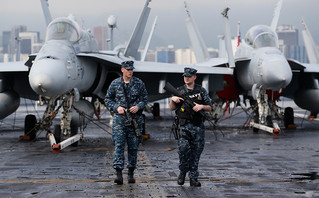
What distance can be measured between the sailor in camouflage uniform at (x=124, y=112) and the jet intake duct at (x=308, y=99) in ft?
40.0

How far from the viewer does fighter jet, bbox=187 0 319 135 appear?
1536 cm

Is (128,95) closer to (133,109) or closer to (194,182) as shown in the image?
(133,109)

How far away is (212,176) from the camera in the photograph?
8.30 m

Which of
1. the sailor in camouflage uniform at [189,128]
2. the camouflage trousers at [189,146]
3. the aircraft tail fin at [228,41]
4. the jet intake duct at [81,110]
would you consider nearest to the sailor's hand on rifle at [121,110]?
the sailor in camouflage uniform at [189,128]

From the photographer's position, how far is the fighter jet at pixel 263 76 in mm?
15359

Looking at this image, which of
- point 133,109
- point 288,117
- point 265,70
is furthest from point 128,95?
point 288,117

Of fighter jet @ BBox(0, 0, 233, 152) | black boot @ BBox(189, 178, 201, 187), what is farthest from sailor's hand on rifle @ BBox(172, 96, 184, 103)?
fighter jet @ BBox(0, 0, 233, 152)

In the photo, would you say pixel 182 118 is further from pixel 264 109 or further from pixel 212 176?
pixel 264 109

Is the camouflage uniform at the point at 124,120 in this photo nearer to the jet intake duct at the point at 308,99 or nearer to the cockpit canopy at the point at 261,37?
the cockpit canopy at the point at 261,37

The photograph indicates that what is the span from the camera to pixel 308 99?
62.7 ft

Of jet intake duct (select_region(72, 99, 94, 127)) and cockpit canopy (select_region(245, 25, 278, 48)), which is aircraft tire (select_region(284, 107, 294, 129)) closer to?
cockpit canopy (select_region(245, 25, 278, 48))

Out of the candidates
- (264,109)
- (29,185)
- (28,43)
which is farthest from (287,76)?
(28,43)

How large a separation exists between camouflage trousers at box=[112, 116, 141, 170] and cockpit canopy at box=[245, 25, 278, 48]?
10072 millimetres

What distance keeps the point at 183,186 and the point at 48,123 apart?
6.45m
